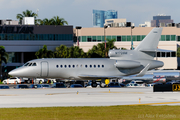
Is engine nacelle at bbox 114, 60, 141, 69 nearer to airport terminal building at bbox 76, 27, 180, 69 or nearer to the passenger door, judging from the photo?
the passenger door

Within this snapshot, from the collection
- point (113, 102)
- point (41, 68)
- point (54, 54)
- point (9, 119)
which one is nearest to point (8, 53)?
point (54, 54)

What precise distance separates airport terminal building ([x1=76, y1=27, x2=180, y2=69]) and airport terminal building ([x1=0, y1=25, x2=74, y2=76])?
9633 mm

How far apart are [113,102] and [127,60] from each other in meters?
19.9

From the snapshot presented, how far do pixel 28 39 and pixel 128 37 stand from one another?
30935 mm

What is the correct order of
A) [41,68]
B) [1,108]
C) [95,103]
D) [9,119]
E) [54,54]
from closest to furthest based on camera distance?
[9,119]
[1,108]
[95,103]
[41,68]
[54,54]

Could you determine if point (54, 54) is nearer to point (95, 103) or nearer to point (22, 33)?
point (22, 33)

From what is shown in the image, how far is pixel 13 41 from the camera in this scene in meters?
95.8

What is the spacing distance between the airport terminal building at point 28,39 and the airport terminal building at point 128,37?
31.6 feet

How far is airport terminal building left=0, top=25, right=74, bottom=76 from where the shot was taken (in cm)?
9556

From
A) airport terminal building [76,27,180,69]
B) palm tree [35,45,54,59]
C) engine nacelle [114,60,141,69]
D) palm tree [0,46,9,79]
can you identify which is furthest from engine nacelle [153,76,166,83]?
palm tree [0,46,9,79]

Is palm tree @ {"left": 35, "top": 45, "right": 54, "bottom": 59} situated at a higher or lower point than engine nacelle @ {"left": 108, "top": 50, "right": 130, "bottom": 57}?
higher

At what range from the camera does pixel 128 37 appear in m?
108

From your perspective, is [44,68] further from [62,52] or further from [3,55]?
[3,55]

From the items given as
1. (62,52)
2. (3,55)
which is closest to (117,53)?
(62,52)
